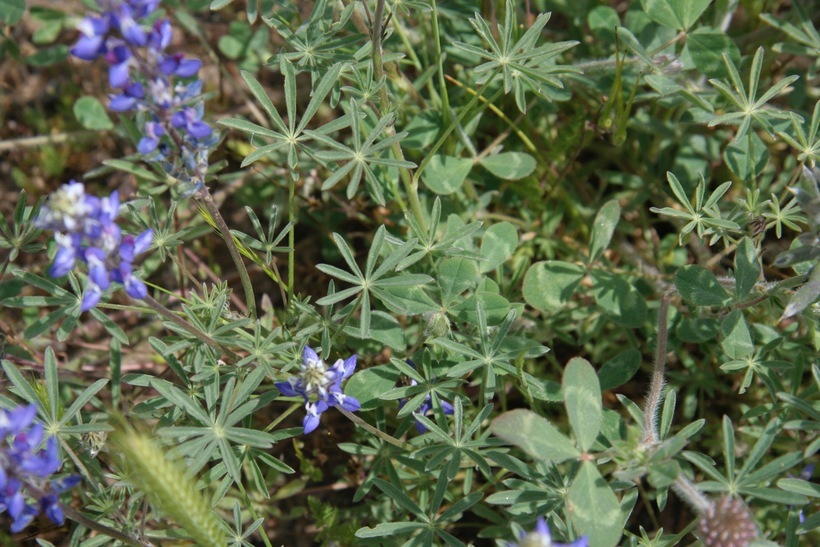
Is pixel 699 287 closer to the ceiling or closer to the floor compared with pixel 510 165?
closer to the floor

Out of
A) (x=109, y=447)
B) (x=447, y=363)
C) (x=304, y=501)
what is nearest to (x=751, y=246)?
(x=447, y=363)

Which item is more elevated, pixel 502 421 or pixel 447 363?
pixel 502 421

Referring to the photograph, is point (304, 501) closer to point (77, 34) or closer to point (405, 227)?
point (405, 227)

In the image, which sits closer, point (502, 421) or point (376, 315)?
point (502, 421)

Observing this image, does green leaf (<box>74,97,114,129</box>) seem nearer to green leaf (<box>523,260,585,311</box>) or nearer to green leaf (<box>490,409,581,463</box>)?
green leaf (<box>523,260,585,311</box>)

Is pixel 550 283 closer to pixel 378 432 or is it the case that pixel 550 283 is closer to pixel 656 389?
pixel 656 389

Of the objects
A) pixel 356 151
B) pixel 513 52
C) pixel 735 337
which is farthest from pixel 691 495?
pixel 513 52
